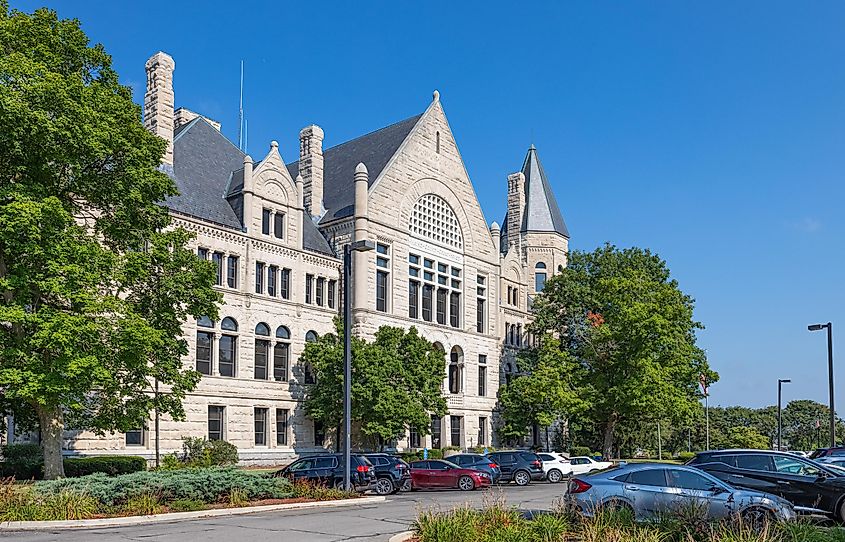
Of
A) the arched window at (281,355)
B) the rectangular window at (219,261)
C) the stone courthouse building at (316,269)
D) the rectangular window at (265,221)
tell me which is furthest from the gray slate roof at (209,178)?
the arched window at (281,355)

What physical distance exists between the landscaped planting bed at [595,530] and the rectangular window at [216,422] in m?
29.4

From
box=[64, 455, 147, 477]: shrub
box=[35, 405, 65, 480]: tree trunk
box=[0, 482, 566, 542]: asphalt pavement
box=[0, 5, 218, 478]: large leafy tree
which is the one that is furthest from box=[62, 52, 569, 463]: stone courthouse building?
box=[0, 482, 566, 542]: asphalt pavement

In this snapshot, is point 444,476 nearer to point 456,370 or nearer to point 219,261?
point 219,261

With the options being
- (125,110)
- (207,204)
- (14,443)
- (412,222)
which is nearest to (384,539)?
(125,110)

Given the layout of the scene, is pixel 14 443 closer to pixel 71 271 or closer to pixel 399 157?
pixel 71 271

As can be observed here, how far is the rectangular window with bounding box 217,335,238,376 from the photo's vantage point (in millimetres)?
43594

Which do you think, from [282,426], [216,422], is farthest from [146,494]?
[282,426]

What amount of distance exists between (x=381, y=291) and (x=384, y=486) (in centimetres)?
2263

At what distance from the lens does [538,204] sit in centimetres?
7394

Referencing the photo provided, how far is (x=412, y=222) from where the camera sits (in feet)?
180

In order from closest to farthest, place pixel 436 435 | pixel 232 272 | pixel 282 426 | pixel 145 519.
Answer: pixel 145 519, pixel 232 272, pixel 282 426, pixel 436 435

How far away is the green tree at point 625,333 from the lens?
2083 inches

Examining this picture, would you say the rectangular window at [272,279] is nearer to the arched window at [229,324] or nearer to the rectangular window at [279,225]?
the rectangular window at [279,225]

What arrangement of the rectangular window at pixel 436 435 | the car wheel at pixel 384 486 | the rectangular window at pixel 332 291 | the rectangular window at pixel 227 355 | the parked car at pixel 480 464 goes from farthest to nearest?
the rectangular window at pixel 436 435 < the rectangular window at pixel 332 291 < the rectangular window at pixel 227 355 < the parked car at pixel 480 464 < the car wheel at pixel 384 486
